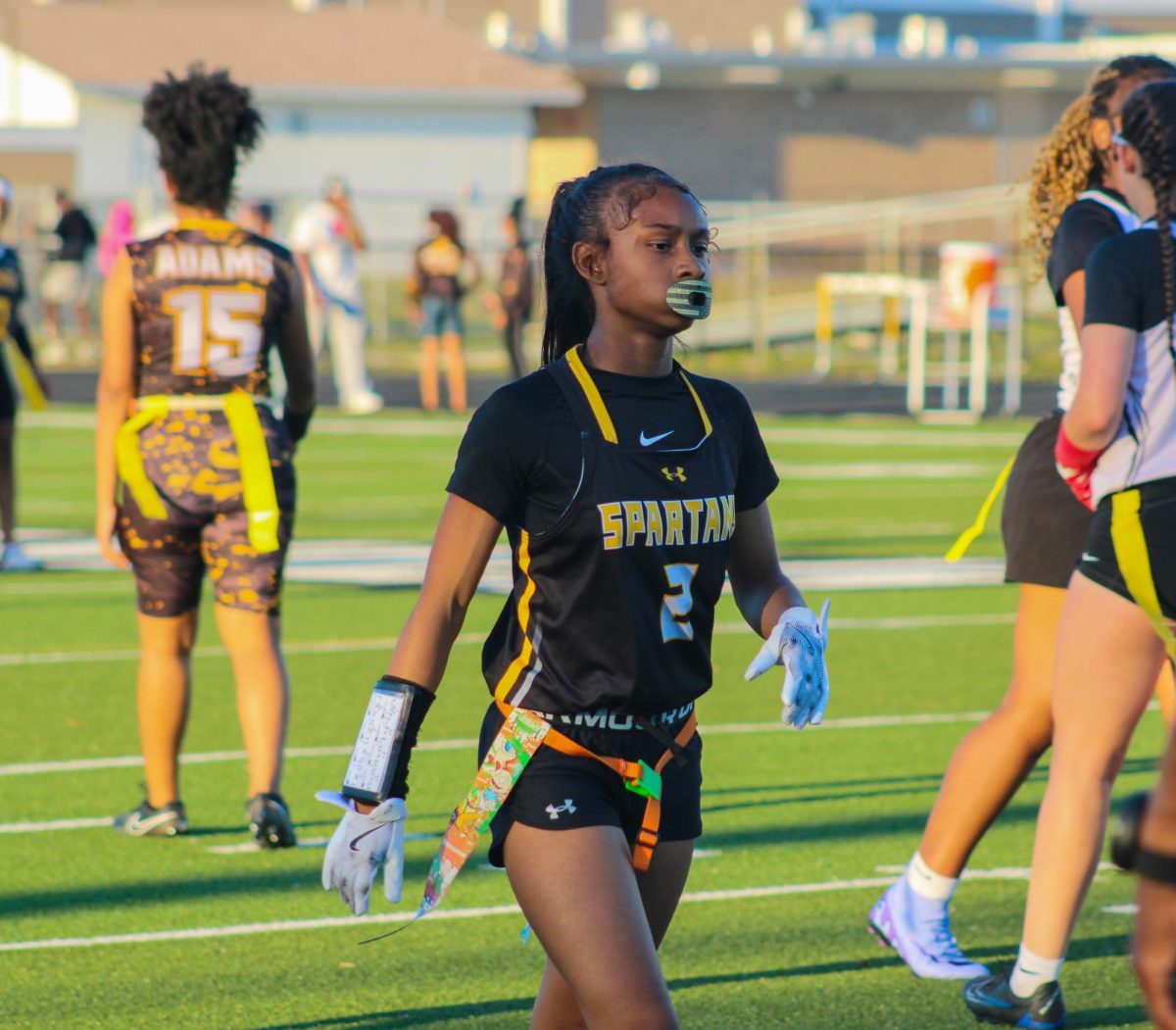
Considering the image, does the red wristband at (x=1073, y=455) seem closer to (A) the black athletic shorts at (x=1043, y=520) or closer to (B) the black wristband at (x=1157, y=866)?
(A) the black athletic shorts at (x=1043, y=520)

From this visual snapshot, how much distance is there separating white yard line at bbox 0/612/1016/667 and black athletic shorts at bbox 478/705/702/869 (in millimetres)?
5798

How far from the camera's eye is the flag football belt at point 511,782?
137 inches

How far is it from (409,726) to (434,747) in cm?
427

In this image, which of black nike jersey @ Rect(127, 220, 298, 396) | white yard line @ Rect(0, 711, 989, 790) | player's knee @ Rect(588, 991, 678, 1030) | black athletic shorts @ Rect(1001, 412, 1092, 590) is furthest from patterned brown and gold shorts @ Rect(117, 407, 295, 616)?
player's knee @ Rect(588, 991, 678, 1030)

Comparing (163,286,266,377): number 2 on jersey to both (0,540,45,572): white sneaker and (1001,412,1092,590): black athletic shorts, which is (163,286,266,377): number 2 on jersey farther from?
(0,540,45,572): white sneaker

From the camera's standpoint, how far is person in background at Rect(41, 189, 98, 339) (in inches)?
1209

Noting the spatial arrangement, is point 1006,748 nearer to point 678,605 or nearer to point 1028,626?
point 1028,626

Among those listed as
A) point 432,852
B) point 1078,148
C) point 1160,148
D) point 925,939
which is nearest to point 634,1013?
point 925,939

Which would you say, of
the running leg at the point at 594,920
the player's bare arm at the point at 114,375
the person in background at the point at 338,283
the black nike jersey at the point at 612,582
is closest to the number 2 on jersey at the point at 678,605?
the black nike jersey at the point at 612,582

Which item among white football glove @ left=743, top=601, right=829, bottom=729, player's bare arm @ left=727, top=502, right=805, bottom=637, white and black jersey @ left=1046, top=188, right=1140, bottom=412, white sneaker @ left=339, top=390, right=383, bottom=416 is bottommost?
white sneaker @ left=339, top=390, right=383, bottom=416

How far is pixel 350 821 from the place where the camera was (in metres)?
3.40

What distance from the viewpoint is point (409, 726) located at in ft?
11.3

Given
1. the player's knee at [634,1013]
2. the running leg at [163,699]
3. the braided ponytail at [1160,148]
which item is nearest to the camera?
the player's knee at [634,1013]

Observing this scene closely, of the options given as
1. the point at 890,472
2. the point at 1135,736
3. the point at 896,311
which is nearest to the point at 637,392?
the point at 1135,736
